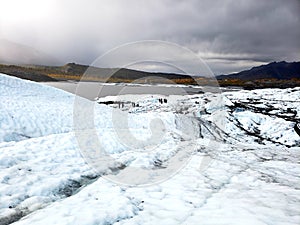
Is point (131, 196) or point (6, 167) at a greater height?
point (6, 167)

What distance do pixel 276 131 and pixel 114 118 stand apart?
61.3 feet

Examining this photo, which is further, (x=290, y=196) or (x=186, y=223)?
(x=290, y=196)

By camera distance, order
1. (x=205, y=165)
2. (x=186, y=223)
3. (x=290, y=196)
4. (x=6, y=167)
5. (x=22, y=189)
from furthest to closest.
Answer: (x=205, y=165)
(x=6, y=167)
(x=290, y=196)
(x=22, y=189)
(x=186, y=223)

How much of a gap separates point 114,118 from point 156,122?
384cm

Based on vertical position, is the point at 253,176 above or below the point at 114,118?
below

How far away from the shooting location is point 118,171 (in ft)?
30.7

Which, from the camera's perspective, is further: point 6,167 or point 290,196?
point 6,167

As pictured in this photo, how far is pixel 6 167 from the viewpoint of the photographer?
26.7ft

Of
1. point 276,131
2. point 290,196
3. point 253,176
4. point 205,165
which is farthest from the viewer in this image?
point 276,131

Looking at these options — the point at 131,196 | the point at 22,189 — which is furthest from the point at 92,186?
the point at 22,189

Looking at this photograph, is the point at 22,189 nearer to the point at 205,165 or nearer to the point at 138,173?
the point at 138,173

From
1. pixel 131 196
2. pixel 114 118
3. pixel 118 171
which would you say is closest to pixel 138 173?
pixel 118 171

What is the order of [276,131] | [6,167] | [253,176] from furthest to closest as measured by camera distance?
[276,131], [253,176], [6,167]

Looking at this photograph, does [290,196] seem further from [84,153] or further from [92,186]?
[84,153]
